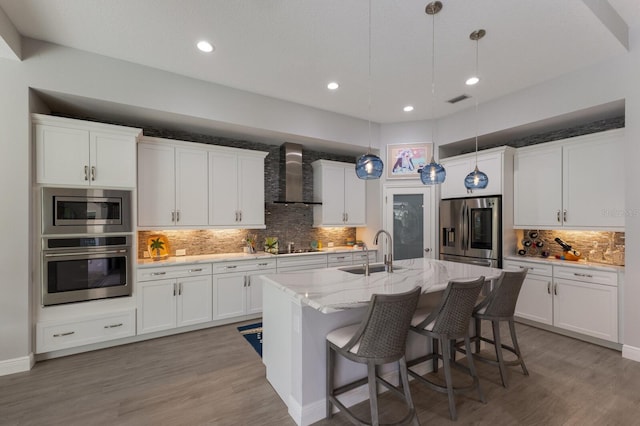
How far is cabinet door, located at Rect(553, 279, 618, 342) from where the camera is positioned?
327 centimetres

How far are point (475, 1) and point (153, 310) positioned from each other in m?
4.65

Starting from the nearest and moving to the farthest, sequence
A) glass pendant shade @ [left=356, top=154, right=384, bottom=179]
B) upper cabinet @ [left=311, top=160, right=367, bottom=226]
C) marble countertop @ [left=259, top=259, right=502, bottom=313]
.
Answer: marble countertop @ [left=259, top=259, right=502, bottom=313], glass pendant shade @ [left=356, top=154, right=384, bottom=179], upper cabinet @ [left=311, top=160, right=367, bottom=226]

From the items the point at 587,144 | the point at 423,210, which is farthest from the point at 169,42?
the point at 587,144

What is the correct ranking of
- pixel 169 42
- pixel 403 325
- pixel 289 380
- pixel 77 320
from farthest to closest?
pixel 77 320 < pixel 169 42 < pixel 289 380 < pixel 403 325

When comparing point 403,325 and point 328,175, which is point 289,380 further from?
point 328,175

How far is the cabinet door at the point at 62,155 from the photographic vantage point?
117 inches

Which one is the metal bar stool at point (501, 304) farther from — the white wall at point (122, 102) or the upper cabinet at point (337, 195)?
the upper cabinet at point (337, 195)

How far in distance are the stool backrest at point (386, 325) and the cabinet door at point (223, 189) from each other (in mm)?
3074

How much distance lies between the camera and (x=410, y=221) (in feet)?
17.1

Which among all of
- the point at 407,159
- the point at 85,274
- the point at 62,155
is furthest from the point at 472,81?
the point at 85,274

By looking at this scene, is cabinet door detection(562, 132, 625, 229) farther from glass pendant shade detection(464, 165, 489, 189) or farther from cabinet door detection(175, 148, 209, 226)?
cabinet door detection(175, 148, 209, 226)

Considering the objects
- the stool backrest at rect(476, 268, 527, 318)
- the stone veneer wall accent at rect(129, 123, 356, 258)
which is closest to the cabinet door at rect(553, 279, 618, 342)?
the stool backrest at rect(476, 268, 527, 318)

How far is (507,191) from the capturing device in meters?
4.27

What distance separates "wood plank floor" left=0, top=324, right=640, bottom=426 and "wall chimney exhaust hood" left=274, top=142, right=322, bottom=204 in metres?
2.51
